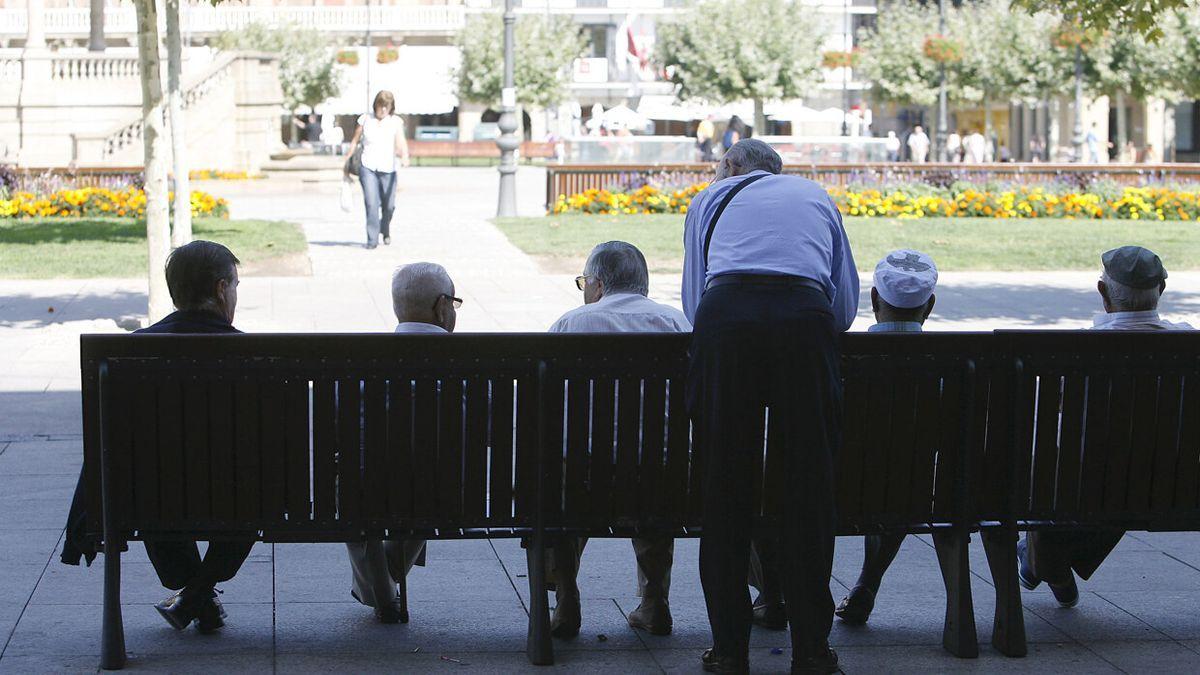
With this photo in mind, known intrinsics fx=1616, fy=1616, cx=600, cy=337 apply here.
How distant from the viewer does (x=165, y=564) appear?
16.8 ft

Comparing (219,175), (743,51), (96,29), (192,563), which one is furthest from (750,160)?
(743,51)

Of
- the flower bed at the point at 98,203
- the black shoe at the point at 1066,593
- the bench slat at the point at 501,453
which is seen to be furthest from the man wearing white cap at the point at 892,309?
the flower bed at the point at 98,203

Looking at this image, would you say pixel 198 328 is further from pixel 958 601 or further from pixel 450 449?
pixel 958 601

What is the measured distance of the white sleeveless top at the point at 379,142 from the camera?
17812 mm

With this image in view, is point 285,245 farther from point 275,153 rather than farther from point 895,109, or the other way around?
point 895,109

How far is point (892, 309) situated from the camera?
5.37 m

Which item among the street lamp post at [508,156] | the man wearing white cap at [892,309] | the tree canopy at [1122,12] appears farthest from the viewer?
the street lamp post at [508,156]

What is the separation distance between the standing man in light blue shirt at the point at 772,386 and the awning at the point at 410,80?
6843cm

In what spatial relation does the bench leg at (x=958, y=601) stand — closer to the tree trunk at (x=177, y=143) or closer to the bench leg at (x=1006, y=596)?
the bench leg at (x=1006, y=596)

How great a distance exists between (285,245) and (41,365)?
26.2ft

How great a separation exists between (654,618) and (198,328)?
1.72 m

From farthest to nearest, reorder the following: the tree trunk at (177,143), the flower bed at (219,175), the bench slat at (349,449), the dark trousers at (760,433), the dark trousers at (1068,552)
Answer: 1. the flower bed at (219,175)
2. the tree trunk at (177,143)
3. the dark trousers at (1068,552)
4. the bench slat at (349,449)
5. the dark trousers at (760,433)

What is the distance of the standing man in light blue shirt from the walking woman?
13.3 meters

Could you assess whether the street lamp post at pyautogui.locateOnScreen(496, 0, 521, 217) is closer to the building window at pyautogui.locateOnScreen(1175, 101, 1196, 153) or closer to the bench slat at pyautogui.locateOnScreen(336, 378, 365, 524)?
the bench slat at pyautogui.locateOnScreen(336, 378, 365, 524)
